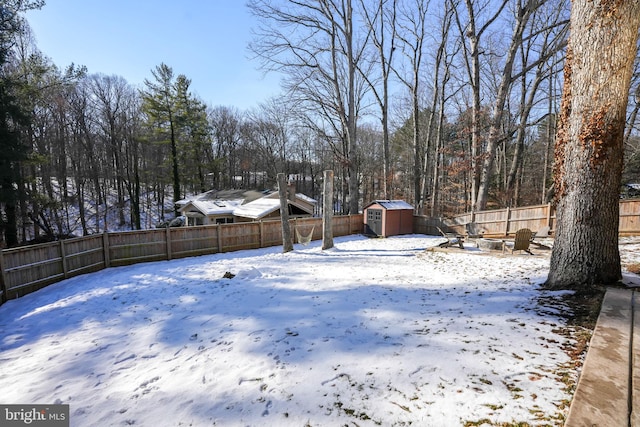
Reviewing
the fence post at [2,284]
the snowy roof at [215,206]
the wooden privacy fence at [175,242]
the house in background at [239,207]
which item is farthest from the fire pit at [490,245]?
the snowy roof at [215,206]

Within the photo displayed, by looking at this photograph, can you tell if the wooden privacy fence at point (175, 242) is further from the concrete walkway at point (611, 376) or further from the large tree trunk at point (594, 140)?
the concrete walkway at point (611, 376)

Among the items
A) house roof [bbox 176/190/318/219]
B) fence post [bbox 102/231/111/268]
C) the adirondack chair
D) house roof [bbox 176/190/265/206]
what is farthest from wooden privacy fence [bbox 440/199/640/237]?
fence post [bbox 102/231/111/268]

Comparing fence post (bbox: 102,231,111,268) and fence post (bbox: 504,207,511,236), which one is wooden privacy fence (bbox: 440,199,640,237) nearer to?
fence post (bbox: 504,207,511,236)

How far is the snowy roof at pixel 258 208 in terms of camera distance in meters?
16.3

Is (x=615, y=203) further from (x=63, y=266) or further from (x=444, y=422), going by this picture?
(x=63, y=266)

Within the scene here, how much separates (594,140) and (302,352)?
4725mm

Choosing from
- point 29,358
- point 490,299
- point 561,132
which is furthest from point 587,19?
point 29,358

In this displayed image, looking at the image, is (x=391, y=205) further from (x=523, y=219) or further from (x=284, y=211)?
(x=284, y=211)

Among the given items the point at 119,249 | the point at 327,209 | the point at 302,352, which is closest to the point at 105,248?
the point at 119,249

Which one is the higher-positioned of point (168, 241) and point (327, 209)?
point (327, 209)

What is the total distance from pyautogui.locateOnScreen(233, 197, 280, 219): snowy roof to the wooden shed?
5.44 meters

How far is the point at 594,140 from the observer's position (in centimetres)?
383

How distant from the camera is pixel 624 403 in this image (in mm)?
1854

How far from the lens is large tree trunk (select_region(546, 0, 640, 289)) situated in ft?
12.2
